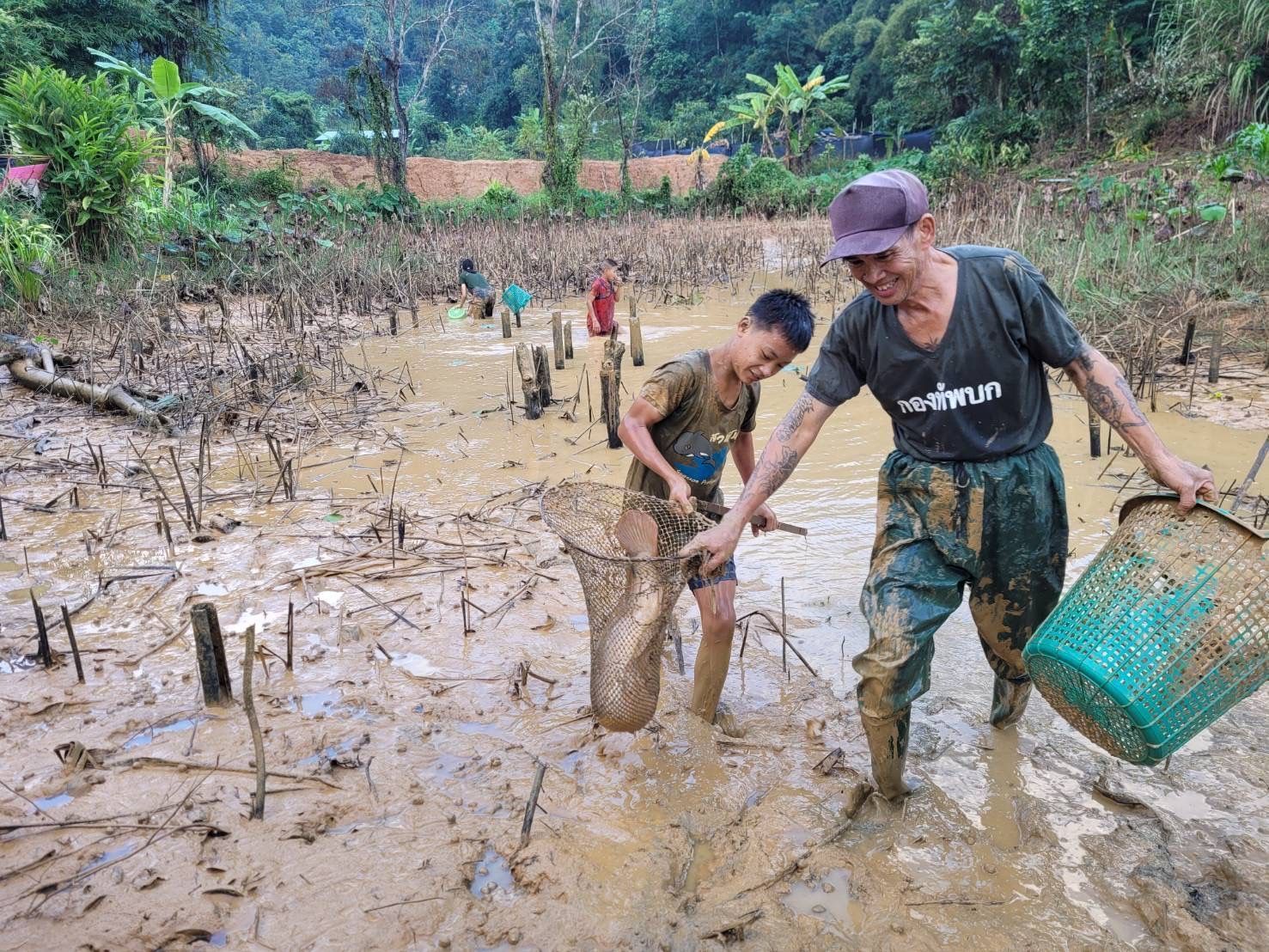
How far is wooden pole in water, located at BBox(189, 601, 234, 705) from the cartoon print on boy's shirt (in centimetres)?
161

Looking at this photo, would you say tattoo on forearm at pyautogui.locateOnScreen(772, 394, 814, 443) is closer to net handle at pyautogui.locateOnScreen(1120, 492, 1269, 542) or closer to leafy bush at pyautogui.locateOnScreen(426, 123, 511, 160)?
net handle at pyautogui.locateOnScreen(1120, 492, 1269, 542)

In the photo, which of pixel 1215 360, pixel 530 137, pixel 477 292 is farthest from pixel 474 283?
pixel 530 137

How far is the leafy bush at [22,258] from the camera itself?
359 inches

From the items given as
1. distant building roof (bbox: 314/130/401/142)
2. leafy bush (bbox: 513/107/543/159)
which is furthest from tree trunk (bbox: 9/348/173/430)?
leafy bush (bbox: 513/107/543/159)

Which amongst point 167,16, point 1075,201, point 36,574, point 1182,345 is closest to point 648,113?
point 167,16

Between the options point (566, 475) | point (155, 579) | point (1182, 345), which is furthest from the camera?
point (1182, 345)

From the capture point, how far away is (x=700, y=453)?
9.96 ft

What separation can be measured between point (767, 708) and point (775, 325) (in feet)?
4.75

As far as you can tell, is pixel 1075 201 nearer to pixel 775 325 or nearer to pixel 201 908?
pixel 775 325

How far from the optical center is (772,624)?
12.5ft

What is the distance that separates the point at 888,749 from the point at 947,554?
1.89 ft

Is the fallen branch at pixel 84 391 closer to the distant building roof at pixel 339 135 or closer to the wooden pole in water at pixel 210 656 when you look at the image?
the wooden pole in water at pixel 210 656

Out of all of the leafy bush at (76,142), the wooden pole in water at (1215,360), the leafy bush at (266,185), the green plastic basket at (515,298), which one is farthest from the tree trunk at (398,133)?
the wooden pole in water at (1215,360)

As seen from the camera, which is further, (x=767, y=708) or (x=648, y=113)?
(x=648, y=113)
